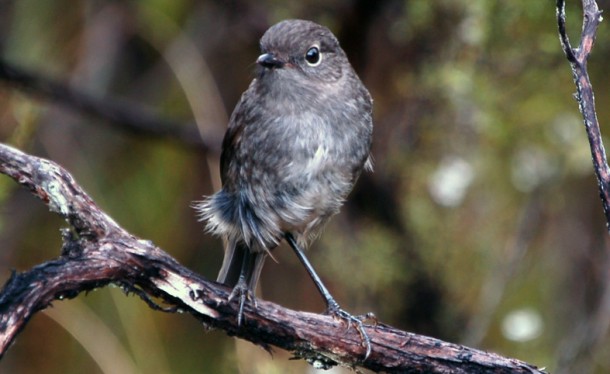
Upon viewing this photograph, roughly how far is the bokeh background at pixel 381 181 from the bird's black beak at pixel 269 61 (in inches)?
60.4

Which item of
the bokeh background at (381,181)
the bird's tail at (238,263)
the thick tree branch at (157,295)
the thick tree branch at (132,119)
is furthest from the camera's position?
the thick tree branch at (132,119)

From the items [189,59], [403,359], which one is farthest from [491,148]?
[403,359]

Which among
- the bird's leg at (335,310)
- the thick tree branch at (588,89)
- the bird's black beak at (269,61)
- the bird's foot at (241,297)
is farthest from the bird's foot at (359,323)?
the bird's black beak at (269,61)

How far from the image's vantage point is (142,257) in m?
2.80

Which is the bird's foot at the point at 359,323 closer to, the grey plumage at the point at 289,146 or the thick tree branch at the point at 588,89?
the grey plumage at the point at 289,146

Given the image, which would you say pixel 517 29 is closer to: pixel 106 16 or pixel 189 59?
pixel 189 59

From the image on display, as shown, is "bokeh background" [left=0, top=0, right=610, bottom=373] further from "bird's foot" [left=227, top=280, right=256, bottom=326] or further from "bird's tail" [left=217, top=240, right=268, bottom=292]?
"bird's foot" [left=227, top=280, right=256, bottom=326]

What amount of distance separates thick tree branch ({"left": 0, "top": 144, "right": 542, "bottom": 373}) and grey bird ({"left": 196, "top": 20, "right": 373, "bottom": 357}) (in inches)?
34.2

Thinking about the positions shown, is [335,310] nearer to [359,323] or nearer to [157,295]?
[359,323]

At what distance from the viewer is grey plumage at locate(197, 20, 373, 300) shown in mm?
4184

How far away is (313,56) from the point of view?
4406 millimetres

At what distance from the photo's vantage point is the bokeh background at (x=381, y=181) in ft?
18.8

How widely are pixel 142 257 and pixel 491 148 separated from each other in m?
3.84

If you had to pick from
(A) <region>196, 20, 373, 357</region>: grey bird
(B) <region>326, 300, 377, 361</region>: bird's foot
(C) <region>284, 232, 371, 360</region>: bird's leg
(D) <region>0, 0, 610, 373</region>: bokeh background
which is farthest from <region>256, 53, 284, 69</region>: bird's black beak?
(D) <region>0, 0, 610, 373</region>: bokeh background
